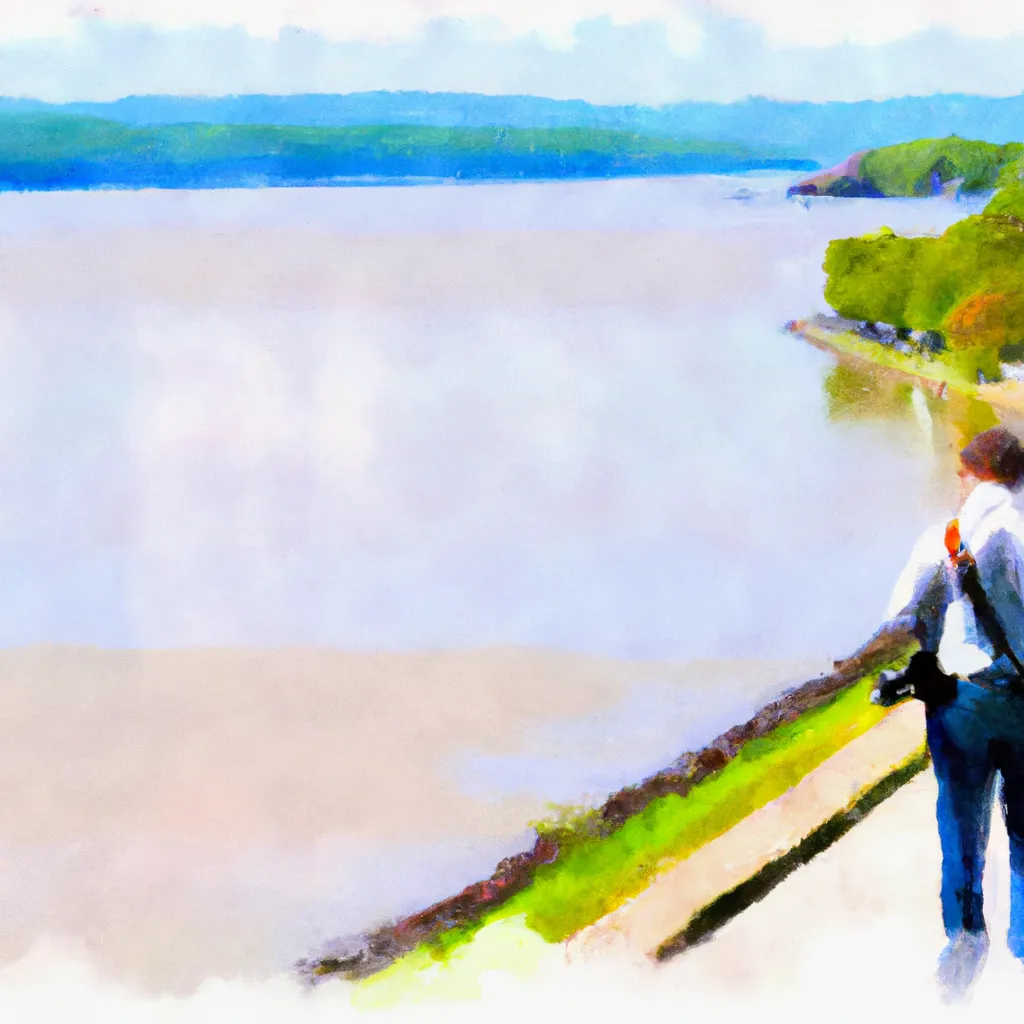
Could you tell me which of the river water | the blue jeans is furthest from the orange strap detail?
the river water

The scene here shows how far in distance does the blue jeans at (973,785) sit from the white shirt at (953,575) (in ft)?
0.20

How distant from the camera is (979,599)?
2.22 metres

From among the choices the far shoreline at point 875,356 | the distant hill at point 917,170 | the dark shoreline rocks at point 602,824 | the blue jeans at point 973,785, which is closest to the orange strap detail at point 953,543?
the blue jeans at point 973,785

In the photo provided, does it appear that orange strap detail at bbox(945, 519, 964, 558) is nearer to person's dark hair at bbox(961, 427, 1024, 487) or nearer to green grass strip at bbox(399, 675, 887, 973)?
person's dark hair at bbox(961, 427, 1024, 487)

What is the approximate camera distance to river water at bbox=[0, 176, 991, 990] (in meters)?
4.23

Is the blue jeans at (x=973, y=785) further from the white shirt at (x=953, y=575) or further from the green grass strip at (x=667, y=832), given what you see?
the green grass strip at (x=667, y=832)

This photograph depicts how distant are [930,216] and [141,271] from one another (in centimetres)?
326

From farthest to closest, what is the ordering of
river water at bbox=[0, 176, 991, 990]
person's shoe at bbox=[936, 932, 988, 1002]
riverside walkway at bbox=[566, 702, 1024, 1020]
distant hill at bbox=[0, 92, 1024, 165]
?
river water at bbox=[0, 176, 991, 990], distant hill at bbox=[0, 92, 1024, 165], riverside walkway at bbox=[566, 702, 1024, 1020], person's shoe at bbox=[936, 932, 988, 1002]

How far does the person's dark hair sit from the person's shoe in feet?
3.68

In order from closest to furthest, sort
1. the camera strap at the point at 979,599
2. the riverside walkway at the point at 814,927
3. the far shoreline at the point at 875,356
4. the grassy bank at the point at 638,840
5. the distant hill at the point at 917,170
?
the camera strap at the point at 979,599 < the riverside walkway at the point at 814,927 < the grassy bank at the point at 638,840 < the distant hill at the point at 917,170 < the far shoreline at the point at 875,356

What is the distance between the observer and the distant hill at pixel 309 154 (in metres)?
4.18

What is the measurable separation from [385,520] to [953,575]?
12.2 ft

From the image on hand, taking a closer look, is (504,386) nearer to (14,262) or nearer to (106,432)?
(106,432)

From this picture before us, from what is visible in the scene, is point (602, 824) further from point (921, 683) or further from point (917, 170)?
point (917, 170)
